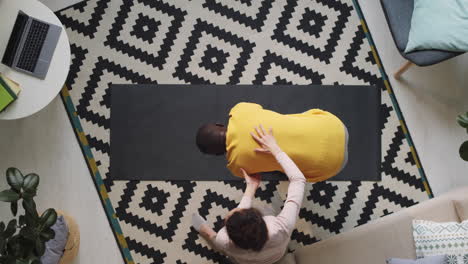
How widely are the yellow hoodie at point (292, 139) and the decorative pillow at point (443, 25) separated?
0.89 m

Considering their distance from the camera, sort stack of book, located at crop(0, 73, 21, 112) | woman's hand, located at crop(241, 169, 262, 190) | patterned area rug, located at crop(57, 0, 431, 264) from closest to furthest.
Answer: woman's hand, located at crop(241, 169, 262, 190) → stack of book, located at crop(0, 73, 21, 112) → patterned area rug, located at crop(57, 0, 431, 264)

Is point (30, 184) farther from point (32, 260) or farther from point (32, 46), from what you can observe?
point (32, 46)

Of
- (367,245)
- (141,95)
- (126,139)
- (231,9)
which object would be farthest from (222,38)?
(367,245)

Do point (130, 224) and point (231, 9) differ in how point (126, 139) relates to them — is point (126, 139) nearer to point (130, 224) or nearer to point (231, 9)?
point (130, 224)

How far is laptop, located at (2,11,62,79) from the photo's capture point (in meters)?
2.63

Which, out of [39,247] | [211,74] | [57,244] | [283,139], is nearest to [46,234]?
[39,247]

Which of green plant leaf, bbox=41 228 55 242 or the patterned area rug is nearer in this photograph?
green plant leaf, bbox=41 228 55 242

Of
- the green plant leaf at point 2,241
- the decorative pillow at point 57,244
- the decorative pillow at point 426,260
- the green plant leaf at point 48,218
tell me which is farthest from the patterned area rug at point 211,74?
the green plant leaf at point 2,241

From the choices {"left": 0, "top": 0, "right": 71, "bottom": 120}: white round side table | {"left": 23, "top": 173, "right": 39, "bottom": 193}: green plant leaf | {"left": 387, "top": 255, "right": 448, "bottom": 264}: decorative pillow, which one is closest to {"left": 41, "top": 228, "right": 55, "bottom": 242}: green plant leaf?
{"left": 23, "top": 173, "right": 39, "bottom": 193}: green plant leaf

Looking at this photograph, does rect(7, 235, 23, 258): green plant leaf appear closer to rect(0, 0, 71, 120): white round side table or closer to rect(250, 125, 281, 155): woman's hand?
rect(0, 0, 71, 120): white round side table

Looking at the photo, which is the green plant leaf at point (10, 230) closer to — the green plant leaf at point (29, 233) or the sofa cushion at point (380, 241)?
the green plant leaf at point (29, 233)

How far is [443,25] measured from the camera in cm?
265

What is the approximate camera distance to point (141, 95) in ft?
10.3

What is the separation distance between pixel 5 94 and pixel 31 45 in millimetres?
309
